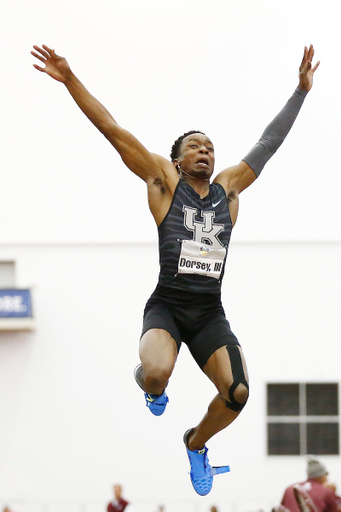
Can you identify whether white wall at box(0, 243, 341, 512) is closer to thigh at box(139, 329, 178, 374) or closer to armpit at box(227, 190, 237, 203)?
armpit at box(227, 190, 237, 203)

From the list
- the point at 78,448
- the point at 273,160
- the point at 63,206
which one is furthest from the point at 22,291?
the point at 273,160

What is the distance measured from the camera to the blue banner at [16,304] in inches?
655

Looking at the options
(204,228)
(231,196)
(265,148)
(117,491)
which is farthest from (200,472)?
(117,491)

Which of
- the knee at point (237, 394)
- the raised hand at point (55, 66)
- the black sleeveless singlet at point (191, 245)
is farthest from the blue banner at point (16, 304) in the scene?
the knee at point (237, 394)

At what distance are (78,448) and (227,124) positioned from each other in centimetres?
729

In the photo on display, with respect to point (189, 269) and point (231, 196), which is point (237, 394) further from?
point (231, 196)

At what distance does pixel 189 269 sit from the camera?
20.2 ft

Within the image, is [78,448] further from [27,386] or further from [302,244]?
[302,244]

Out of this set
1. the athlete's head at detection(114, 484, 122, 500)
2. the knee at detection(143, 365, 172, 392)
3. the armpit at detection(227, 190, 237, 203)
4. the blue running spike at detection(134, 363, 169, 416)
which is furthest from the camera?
the athlete's head at detection(114, 484, 122, 500)

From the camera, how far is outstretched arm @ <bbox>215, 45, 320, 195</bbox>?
21.7ft

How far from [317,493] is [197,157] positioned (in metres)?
4.59

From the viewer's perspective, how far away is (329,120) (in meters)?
17.0

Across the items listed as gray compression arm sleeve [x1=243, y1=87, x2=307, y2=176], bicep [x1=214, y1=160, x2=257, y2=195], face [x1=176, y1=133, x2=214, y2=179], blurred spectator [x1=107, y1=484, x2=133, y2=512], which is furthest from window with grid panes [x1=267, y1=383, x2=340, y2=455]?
face [x1=176, y1=133, x2=214, y2=179]

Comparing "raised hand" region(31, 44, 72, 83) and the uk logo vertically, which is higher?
"raised hand" region(31, 44, 72, 83)
